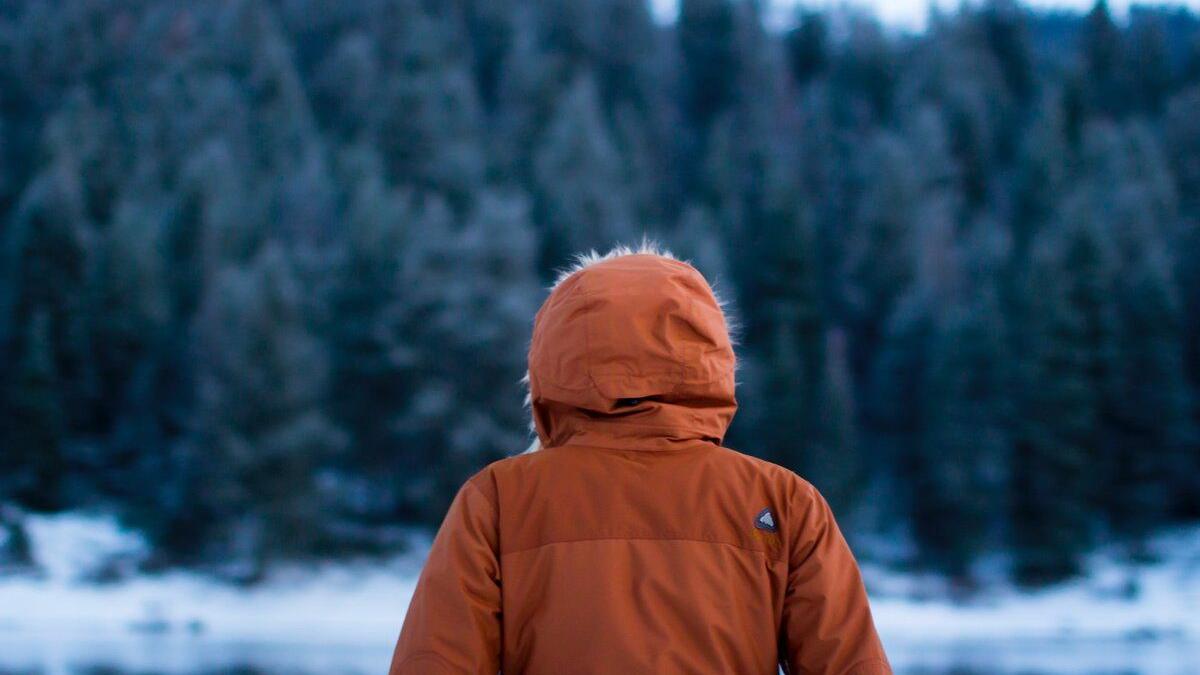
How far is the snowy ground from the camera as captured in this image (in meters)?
28.4

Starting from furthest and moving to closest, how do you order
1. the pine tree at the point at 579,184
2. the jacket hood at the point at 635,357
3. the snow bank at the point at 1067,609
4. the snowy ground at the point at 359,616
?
the pine tree at the point at 579,184 → the snow bank at the point at 1067,609 → the snowy ground at the point at 359,616 → the jacket hood at the point at 635,357

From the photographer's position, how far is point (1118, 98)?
75375 millimetres

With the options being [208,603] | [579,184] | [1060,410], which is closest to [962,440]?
[1060,410]

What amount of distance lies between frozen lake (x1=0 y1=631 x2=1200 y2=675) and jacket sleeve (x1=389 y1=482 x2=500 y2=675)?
71.2ft

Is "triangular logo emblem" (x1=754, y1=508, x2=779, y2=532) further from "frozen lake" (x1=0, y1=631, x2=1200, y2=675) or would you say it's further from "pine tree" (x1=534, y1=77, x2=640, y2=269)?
"pine tree" (x1=534, y1=77, x2=640, y2=269)

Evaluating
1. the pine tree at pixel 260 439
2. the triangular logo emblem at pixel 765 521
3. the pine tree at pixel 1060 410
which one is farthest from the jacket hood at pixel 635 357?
the pine tree at pixel 1060 410

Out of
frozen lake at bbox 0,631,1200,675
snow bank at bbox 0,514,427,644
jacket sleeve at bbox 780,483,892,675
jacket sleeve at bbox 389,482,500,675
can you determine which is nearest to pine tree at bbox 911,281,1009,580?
frozen lake at bbox 0,631,1200,675

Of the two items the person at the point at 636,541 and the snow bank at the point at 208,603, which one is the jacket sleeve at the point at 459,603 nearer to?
the person at the point at 636,541

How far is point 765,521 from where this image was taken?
8.38ft

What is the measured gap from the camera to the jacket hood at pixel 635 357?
8.36 feet

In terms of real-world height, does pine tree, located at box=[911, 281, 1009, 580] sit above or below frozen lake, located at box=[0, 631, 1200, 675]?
above

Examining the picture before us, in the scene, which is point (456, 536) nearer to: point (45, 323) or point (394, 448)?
point (394, 448)

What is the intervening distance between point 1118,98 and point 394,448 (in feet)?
178

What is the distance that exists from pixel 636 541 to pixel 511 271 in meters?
32.8
